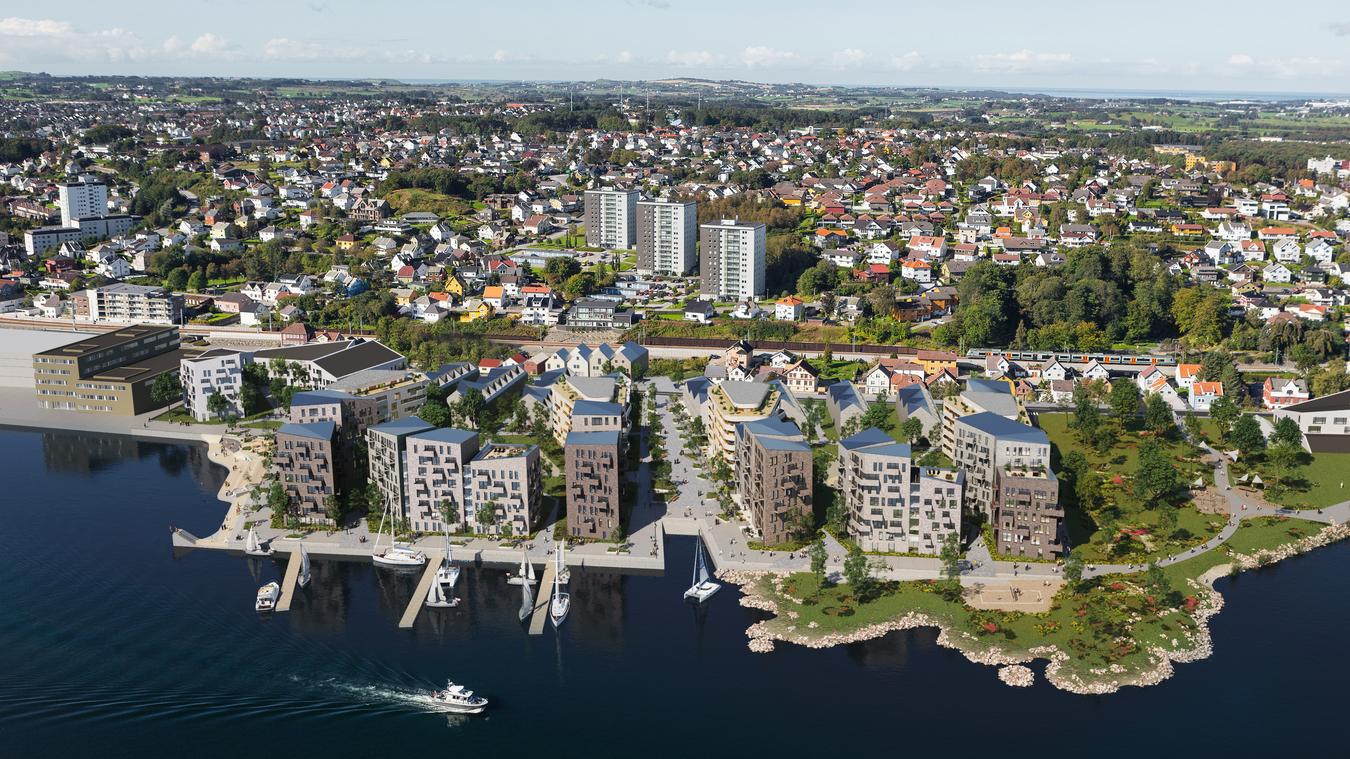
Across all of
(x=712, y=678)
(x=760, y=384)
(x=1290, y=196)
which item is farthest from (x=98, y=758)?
(x=1290, y=196)

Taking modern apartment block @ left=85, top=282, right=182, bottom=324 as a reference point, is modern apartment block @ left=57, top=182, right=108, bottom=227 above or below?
above

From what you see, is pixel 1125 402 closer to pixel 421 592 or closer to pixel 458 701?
pixel 421 592

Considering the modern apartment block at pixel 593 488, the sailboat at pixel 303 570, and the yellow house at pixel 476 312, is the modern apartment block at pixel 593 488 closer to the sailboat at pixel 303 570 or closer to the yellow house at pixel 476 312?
the sailboat at pixel 303 570

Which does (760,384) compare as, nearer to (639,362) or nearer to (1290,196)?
(639,362)

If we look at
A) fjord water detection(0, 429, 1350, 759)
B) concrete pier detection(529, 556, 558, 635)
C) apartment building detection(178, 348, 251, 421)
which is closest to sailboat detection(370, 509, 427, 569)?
fjord water detection(0, 429, 1350, 759)

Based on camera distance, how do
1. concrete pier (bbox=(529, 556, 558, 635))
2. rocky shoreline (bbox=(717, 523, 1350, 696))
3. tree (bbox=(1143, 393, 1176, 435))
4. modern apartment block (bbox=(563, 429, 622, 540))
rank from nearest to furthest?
1. rocky shoreline (bbox=(717, 523, 1350, 696))
2. concrete pier (bbox=(529, 556, 558, 635))
3. modern apartment block (bbox=(563, 429, 622, 540))
4. tree (bbox=(1143, 393, 1176, 435))

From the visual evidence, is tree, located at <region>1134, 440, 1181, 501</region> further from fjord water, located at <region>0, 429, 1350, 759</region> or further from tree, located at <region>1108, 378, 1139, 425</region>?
tree, located at <region>1108, 378, 1139, 425</region>
